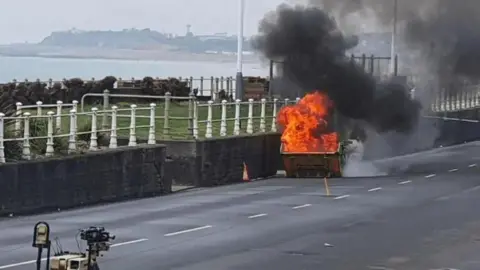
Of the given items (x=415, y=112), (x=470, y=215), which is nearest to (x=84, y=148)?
(x=470, y=215)

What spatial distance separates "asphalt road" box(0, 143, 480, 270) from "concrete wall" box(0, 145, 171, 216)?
50 centimetres

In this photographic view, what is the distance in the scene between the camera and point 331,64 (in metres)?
32.6

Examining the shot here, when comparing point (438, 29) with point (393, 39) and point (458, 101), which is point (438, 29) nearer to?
point (393, 39)

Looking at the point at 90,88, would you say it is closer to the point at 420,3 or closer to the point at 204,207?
the point at 420,3

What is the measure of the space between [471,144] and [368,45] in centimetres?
567

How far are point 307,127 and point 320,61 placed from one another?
4377mm

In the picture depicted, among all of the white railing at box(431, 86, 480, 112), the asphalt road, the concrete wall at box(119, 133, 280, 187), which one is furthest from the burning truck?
the white railing at box(431, 86, 480, 112)

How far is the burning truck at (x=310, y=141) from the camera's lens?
91.0ft

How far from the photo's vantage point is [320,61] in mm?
32656

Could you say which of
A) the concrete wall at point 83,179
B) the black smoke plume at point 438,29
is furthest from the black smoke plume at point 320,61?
the concrete wall at point 83,179

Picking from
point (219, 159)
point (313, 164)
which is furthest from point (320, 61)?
point (219, 159)

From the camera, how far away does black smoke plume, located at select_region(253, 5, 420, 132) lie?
32.2m

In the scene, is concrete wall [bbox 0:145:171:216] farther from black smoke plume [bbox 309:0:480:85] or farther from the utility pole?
the utility pole

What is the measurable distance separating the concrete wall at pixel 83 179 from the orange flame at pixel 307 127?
5401 millimetres
